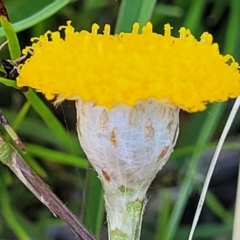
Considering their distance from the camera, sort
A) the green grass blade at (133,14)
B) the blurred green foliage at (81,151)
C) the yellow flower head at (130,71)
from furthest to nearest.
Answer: the blurred green foliage at (81,151)
the green grass blade at (133,14)
the yellow flower head at (130,71)

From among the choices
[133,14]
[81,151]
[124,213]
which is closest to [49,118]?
[81,151]

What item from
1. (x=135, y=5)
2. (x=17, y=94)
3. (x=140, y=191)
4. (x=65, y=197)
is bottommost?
(x=65, y=197)

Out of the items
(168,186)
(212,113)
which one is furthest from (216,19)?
(168,186)

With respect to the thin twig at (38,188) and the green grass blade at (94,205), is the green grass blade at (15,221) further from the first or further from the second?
the thin twig at (38,188)

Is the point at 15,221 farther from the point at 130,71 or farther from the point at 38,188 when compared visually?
the point at 130,71

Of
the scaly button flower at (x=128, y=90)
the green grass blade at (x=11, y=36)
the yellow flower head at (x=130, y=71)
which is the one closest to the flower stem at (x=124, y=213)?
the scaly button flower at (x=128, y=90)

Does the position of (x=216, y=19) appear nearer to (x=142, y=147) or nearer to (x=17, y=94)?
(x=17, y=94)

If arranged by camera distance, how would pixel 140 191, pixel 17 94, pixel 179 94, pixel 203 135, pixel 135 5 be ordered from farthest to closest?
pixel 17 94 → pixel 203 135 → pixel 135 5 → pixel 140 191 → pixel 179 94
